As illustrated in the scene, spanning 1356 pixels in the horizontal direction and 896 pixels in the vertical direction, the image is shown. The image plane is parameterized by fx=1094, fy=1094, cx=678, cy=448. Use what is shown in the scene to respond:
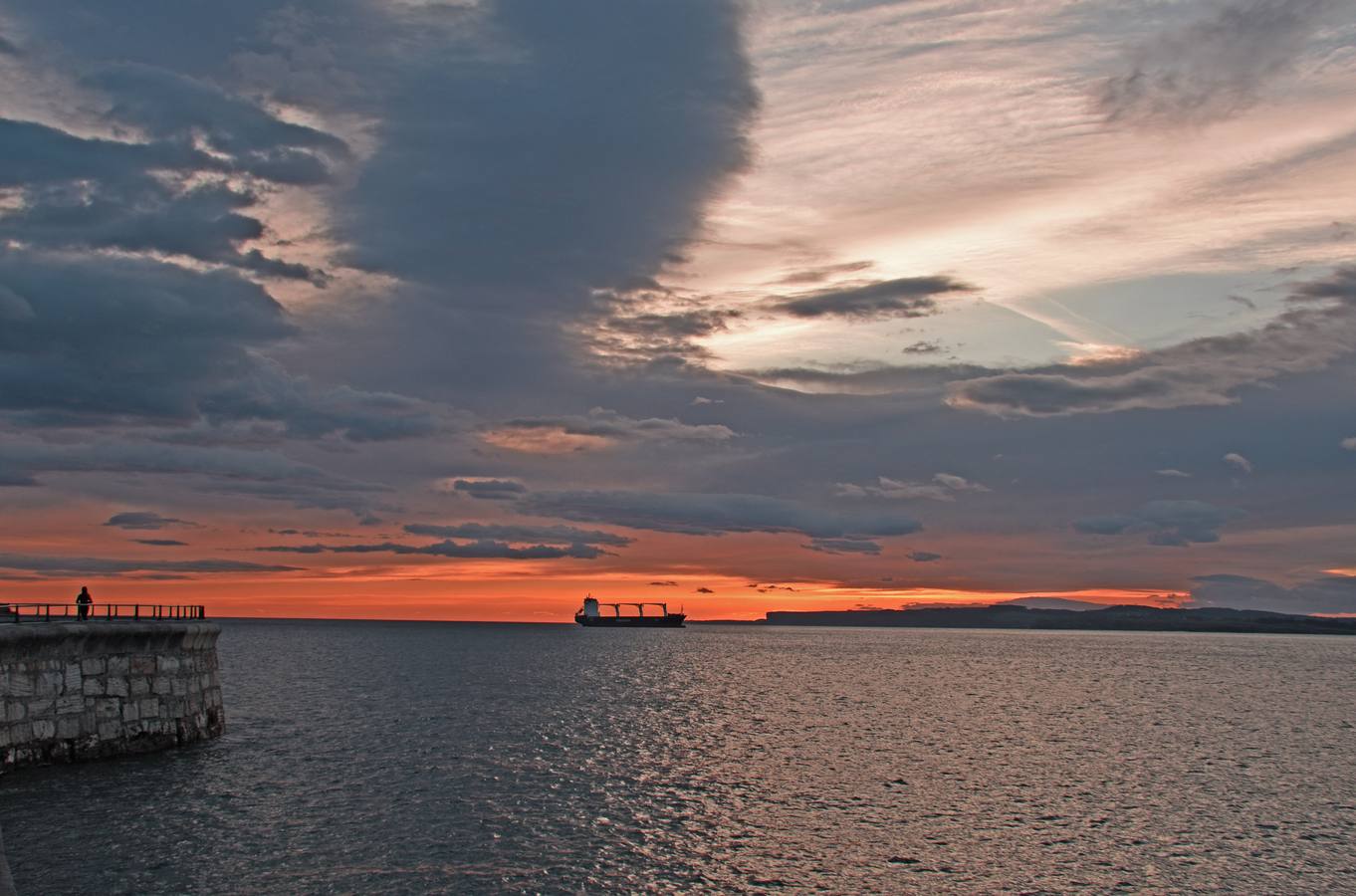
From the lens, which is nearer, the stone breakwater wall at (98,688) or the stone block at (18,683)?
the stone block at (18,683)

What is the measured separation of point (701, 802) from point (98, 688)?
1010 inches

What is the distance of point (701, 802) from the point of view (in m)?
45.4

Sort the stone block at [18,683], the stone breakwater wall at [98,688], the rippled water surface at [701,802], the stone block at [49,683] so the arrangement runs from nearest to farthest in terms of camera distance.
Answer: the rippled water surface at [701,802] → the stone block at [18,683] → the stone breakwater wall at [98,688] → the stone block at [49,683]

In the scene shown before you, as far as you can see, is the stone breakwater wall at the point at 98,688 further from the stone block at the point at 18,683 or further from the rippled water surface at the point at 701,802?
the rippled water surface at the point at 701,802

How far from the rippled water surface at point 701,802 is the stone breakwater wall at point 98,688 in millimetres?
1341

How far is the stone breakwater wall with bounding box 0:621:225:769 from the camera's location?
41.3 meters

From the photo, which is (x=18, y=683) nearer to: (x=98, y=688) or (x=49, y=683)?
(x=49, y=683)

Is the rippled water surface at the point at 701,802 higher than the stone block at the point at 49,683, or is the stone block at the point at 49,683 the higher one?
the stone block at the point at 49,683

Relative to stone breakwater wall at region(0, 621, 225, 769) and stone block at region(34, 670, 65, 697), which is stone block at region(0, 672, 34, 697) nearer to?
stone breakwater wall at region(0, 621, 225, 769)

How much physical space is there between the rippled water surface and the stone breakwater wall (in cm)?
134

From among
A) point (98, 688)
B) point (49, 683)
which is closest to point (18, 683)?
point (49, 683)

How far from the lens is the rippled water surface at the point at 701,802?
110 feet

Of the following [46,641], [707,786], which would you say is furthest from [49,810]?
[707,786]

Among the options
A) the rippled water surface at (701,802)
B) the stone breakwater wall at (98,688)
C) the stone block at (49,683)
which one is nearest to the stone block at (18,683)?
the stone breakwater wall at (98,688)
